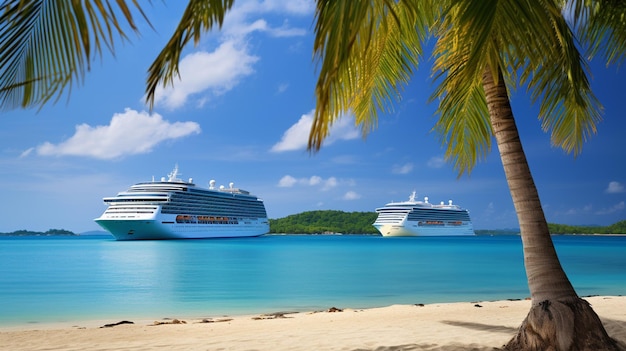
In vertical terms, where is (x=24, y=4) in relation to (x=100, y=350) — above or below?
above

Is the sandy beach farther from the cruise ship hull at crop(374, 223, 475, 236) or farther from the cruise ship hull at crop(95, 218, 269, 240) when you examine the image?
the cruise ship hull at crop(374, 223, 475, 236)

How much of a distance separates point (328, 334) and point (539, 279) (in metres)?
2.83

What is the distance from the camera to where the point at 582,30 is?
207 inches

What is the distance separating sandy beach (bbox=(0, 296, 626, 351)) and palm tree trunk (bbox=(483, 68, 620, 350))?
2.75ft

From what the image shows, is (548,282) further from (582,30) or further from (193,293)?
(193,293)

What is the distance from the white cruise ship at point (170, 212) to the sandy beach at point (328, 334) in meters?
45.8

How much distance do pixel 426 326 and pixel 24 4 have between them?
6.24m

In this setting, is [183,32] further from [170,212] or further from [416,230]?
[416,230]

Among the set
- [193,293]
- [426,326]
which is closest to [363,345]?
[426,326]

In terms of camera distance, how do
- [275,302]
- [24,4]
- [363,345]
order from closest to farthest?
[24,4] → [363,345] → [275,302]

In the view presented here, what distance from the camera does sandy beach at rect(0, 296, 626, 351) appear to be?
5.68 meters

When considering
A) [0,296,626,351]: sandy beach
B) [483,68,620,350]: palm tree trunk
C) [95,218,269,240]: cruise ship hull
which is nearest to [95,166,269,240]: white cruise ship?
[95,218,269,240]: cruise ship hull

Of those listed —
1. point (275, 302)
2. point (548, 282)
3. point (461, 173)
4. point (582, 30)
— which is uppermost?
point (582, 30)

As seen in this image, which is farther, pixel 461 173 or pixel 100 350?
pixel 461 173
